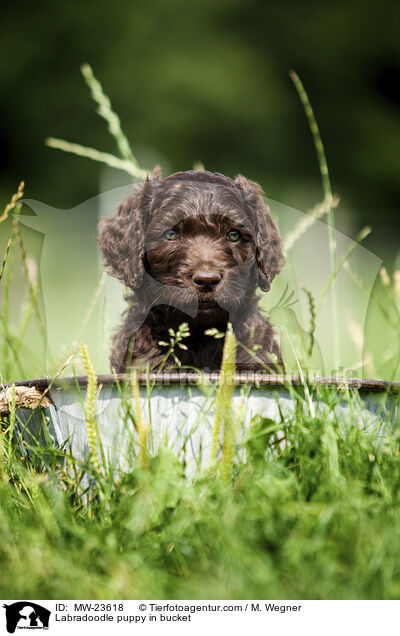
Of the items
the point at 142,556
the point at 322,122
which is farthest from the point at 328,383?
the point at 322,122

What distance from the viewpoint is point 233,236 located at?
89.7 inches

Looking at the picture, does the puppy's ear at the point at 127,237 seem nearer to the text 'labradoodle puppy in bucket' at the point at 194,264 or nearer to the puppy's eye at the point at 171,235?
the text 'labradoodle puppy in bucket' at the point at 194,264

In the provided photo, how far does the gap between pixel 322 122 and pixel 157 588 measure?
8.27 metres

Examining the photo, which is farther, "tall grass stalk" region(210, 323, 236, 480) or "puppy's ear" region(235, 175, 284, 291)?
"puppy's ear" region(235, 175, 284, 291)

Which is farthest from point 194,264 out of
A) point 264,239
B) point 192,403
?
point 192,403

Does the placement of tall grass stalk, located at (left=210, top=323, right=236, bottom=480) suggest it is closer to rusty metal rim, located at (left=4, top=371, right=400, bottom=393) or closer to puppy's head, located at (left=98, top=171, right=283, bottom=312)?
rusty metal rim, located at (left=4, top=371, right=400, bottom=393)

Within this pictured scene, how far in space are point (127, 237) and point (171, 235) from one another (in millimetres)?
206

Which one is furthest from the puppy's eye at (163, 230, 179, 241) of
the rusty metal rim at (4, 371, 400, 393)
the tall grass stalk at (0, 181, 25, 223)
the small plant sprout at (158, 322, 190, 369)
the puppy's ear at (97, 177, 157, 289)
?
the rusty metal rim at (4, 371, 400, 393)

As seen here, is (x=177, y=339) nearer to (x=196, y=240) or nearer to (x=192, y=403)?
(x=192, y=403)

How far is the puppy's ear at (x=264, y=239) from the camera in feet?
7.59
